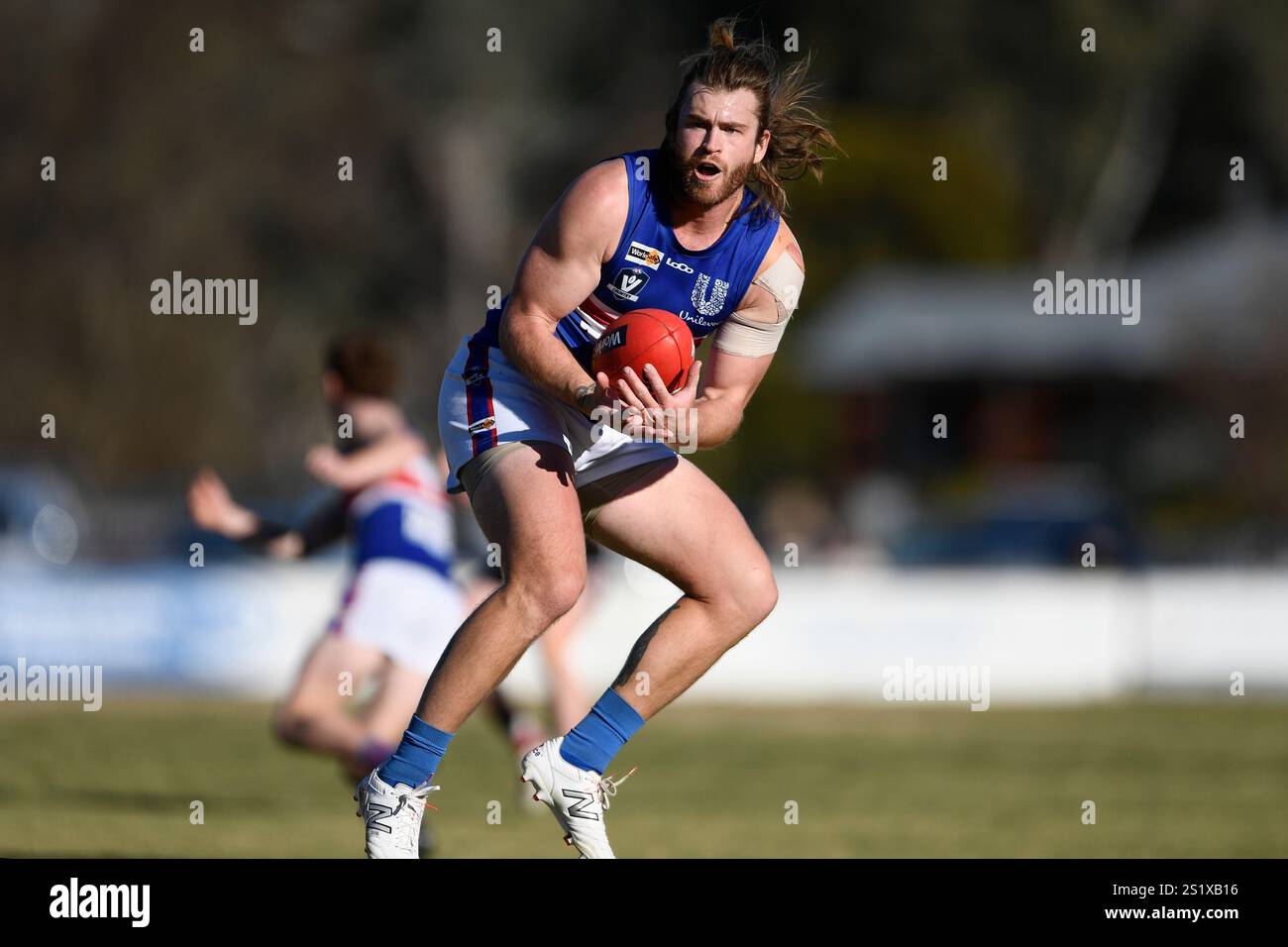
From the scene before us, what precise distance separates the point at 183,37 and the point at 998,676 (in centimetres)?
3051

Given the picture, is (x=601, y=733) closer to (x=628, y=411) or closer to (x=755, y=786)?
(x=628, y=411)

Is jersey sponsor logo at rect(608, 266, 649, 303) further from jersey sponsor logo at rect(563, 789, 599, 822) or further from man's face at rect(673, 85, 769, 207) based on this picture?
jersey sponsor logo at rect(563, 789, 599, 822)

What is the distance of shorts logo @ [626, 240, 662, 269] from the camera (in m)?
6.21

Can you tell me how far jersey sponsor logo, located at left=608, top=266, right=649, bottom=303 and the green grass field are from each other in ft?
10.0

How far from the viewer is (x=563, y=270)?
6.14 meters

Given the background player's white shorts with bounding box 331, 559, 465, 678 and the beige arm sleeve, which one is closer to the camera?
the beige arm sleeve

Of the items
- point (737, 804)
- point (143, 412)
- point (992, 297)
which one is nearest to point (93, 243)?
point (143, 412)

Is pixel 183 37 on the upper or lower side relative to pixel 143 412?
upper

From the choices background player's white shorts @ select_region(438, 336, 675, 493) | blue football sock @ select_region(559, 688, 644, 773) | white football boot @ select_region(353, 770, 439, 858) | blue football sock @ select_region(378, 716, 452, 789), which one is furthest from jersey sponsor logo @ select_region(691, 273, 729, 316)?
white football boot @ select_region(353, 770, 439, 858)

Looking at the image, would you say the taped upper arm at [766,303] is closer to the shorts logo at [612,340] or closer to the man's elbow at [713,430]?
the man's elbow at [713,430]

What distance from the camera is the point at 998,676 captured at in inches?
759

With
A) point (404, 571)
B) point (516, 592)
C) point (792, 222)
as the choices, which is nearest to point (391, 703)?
point (404, 571)

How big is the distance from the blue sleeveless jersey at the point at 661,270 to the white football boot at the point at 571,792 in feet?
4.08
